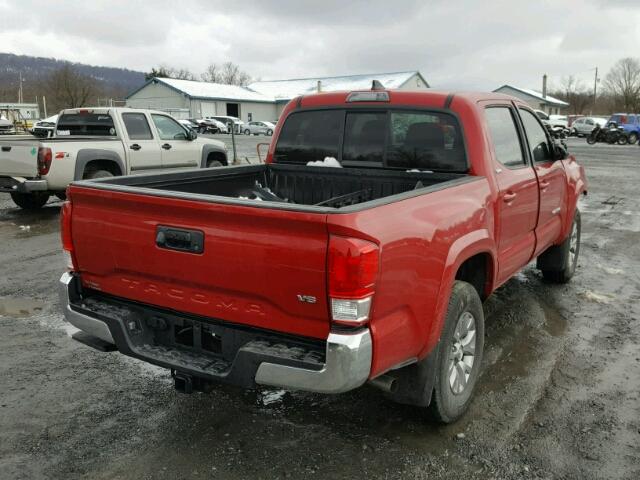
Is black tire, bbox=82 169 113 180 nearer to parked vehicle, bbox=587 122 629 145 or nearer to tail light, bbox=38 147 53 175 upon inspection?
tail light, bbox=38 147 53 175

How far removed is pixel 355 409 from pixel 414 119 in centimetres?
212

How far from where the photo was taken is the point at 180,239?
297 cm

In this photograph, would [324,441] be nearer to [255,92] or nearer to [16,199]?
[16,199]

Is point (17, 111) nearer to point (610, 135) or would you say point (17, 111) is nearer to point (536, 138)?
point (610, 135)

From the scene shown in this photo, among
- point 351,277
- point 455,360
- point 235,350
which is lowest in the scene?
point 455,360

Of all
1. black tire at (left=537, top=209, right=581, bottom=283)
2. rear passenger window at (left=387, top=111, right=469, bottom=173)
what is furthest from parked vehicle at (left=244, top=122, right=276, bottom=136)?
rear passenger window at (left=387, top=111, right=469, bottom=173)

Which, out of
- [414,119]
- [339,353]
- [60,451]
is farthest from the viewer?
[414,119]

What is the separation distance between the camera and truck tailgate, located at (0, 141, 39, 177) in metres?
9.62

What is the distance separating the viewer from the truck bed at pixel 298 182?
13.8 feet

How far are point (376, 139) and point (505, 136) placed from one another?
1.00 meters

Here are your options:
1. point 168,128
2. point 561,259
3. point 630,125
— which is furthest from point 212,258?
point 630,125

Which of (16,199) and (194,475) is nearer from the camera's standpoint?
(194,475)

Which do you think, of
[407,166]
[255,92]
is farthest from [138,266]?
[255,92]

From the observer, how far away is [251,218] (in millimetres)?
2723
